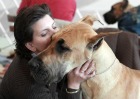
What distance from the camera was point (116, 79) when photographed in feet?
4.60

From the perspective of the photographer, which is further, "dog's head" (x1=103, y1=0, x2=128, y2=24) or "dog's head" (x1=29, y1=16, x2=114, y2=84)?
"dog's head" (x1=103, y1=0, x2=128, y2=24)

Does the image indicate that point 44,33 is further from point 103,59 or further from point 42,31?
point 103,59

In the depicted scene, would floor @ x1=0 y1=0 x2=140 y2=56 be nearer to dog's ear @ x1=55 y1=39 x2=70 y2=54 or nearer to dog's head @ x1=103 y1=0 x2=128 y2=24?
dog's head @ x1=103 y1=0 x2=128 y2=24

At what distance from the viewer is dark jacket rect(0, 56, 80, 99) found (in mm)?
1492

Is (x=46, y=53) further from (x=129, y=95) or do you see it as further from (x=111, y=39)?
(x=111, y=39)

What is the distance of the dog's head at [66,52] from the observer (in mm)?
1232

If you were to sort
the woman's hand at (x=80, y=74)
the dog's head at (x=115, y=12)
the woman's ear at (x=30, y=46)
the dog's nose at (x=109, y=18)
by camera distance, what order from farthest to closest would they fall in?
the dog's nose at (x=109, y=18), the dog's head at (x=115, y=12), the woman's ear at (x=30, y=46), the woman's hand at (x=80, y=74)

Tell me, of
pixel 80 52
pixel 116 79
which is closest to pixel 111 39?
pixel 116 79

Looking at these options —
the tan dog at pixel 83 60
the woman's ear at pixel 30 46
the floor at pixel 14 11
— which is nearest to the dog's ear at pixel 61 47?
the tan dog at pixel 83 60

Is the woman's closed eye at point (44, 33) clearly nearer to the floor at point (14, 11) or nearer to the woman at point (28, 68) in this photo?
the woman at point (28, 68)

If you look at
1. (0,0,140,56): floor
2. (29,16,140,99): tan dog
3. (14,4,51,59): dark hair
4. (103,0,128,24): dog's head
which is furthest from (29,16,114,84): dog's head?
(0,0,140,56): floor

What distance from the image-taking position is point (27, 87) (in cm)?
150

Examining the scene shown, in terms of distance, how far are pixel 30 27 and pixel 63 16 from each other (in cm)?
71

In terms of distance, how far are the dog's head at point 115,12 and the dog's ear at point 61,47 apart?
3.80 feet
